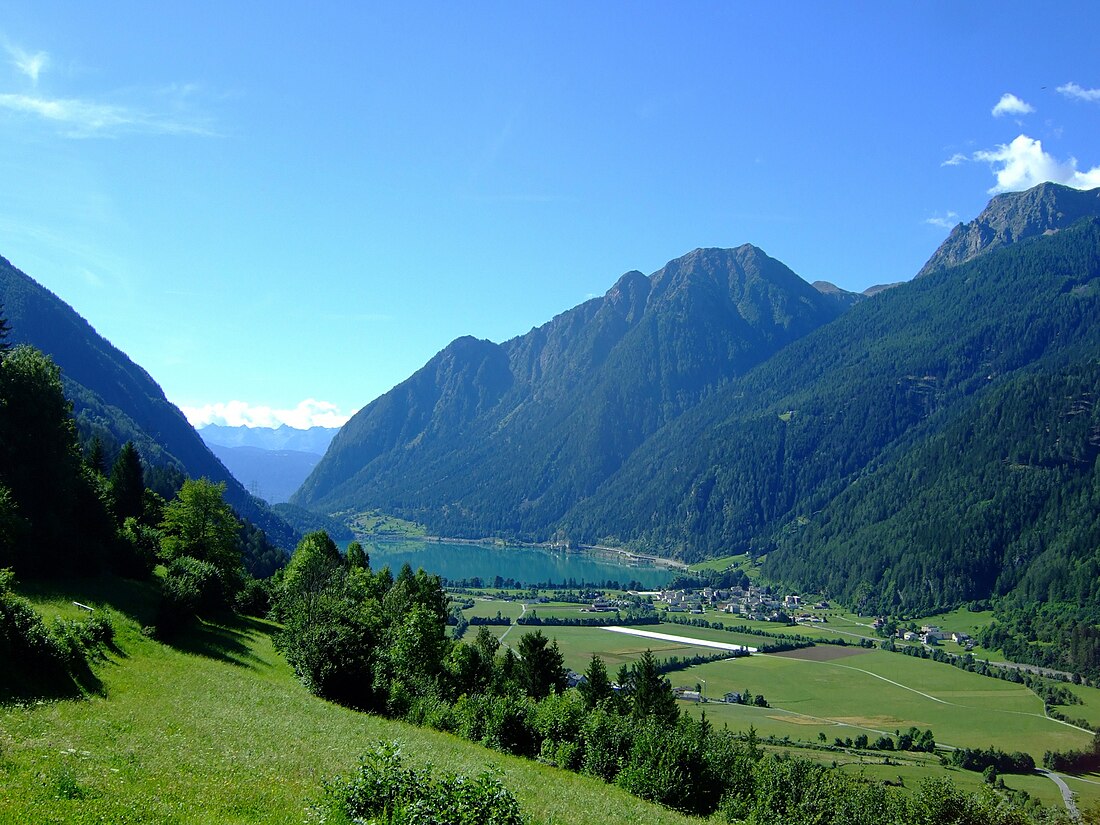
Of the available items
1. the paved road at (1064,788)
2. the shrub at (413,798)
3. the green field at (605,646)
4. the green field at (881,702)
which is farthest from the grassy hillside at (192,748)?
the green field at (605,646)

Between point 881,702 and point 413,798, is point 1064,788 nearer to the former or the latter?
point 881,702

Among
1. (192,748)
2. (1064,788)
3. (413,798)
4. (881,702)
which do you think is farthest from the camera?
(881,702)

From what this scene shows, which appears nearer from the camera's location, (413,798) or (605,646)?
(413,798)

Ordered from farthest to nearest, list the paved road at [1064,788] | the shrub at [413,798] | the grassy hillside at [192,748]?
the paved road at [1064,788] < the grassy hillside at [192,748] < the shrub at [413,798]

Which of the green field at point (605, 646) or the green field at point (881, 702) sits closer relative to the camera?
the green field at point (881, 702)

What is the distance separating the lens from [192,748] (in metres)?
20.5

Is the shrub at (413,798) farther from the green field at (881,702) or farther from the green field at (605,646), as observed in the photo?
the green field at (605,646)

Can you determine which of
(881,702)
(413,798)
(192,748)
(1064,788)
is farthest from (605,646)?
(413,798)

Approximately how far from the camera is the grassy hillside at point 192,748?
14203mm

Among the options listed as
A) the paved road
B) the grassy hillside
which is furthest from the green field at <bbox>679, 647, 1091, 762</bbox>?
the grassy hillside

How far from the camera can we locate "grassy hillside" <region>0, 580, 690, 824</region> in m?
14.2

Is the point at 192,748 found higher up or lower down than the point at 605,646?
higher up

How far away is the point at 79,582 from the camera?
43.1 meters

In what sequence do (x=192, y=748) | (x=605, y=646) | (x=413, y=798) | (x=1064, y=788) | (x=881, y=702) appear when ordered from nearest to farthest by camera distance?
(x=413, y=798)
(x=192, y=748)
(x=1064, y=788)
(x=881, y=702)
(x=605, y=646)
